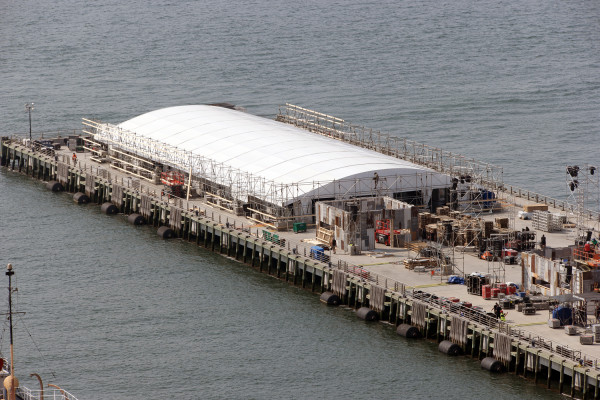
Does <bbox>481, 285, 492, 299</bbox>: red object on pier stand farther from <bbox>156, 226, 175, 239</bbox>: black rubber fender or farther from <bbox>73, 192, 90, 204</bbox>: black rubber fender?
<bbox>73, 192, 90, 204</bbox>: black rubber fender

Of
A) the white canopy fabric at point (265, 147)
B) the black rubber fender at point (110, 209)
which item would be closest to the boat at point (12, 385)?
the white canopy fabric at point (265, 147)

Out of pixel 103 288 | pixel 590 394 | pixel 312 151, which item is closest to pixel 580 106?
pixel 312 151

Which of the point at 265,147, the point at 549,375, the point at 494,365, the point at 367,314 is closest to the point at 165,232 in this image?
the point at 265,147

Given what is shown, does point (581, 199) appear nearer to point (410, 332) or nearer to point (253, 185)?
point (410, 332)

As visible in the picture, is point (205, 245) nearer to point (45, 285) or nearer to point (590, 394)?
point (45, 285)

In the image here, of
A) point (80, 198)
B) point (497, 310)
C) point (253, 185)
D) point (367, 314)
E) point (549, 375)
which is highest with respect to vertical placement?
point (253, 185)

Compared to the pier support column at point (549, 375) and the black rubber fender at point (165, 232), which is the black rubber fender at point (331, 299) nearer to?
the pier support column at point (549, 375)
